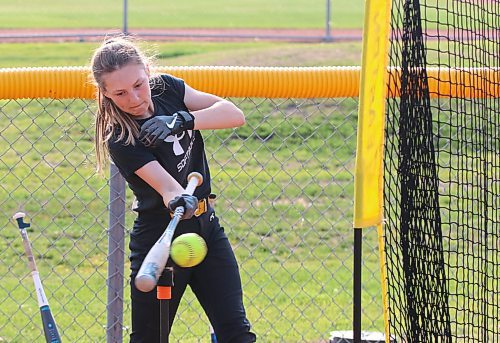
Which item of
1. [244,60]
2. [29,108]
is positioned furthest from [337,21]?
[29,108]

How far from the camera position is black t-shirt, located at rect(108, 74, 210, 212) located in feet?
12.6

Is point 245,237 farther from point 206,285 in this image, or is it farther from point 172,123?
point 172,123

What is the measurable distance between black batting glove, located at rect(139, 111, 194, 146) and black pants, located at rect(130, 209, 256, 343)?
0.44 metres

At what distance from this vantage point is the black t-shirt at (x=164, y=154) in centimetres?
384

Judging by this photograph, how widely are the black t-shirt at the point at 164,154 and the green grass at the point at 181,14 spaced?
2046 cm

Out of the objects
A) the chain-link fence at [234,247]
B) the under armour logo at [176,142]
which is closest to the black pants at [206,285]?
the under armour logo at [176,142]

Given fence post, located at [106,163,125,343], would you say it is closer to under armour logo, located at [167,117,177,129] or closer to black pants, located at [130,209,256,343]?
black pants, located at [130,209,256,343]

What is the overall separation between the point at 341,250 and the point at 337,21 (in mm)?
19678

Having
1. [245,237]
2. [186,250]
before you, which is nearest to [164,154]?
[186,250]

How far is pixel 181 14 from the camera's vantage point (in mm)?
28969

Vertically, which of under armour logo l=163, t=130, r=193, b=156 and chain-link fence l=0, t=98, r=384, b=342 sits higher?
under armour logo l=163, t=130, r=193, b=156

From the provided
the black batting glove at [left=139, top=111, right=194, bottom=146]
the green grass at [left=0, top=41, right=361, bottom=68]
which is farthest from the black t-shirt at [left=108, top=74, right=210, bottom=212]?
the green grass at [left=0, top=41, right=361, bottom=68]

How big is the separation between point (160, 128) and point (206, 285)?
77cm

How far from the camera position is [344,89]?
16.3 ft
